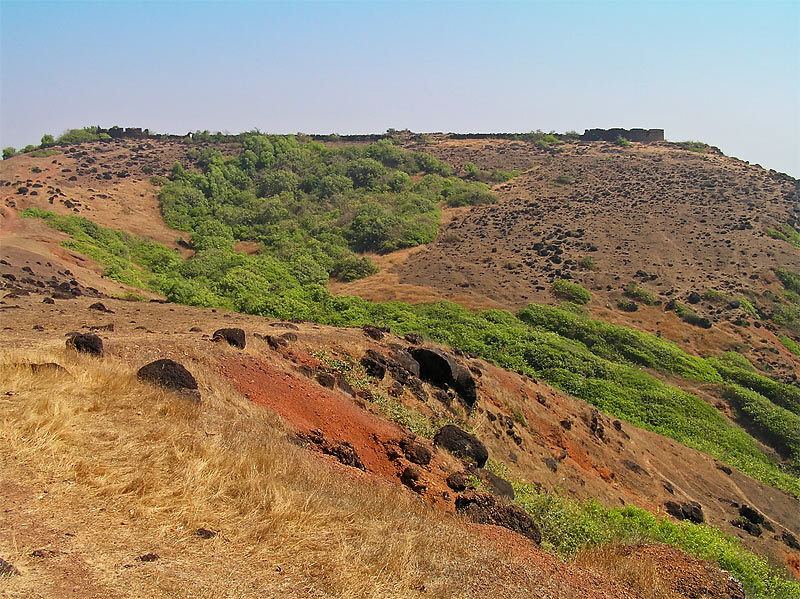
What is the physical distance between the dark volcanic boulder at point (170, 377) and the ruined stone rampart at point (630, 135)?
229 feet

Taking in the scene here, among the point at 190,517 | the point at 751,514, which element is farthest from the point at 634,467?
the point at 190,517

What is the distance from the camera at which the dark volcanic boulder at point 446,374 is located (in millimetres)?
14500

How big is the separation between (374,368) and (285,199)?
37793mm

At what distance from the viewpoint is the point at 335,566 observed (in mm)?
4664

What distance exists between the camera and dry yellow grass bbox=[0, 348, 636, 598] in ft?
13.7

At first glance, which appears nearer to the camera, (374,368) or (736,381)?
(374,368)

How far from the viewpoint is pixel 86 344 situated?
9.04 meters

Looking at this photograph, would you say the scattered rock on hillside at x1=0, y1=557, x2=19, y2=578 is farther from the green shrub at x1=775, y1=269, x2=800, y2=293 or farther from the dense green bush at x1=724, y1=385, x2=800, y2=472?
the green shrub at x1=775, y1=269, x2=800, y2=293

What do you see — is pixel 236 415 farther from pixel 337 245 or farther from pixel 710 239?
pixel 710 239

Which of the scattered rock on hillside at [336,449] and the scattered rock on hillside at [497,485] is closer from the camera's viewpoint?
the scattered rock on hillside at [336,449]

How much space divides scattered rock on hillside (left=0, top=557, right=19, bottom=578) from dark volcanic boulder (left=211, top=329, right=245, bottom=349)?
774cm

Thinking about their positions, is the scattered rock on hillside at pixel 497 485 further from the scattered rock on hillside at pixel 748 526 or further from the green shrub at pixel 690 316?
the green shrub at pixel 690 316

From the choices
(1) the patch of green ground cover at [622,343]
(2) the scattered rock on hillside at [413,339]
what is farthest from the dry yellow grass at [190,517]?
(1) the patch of green ground cover at [622,343]

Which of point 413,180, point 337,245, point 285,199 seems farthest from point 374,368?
point 413,180
